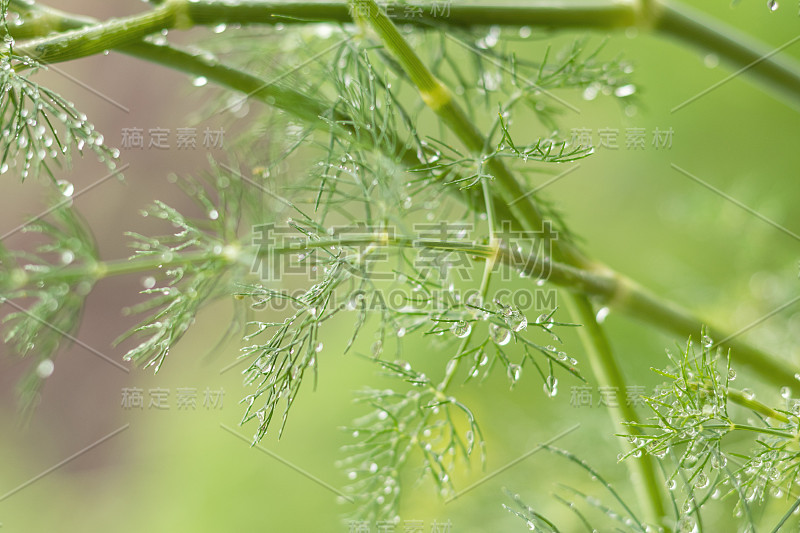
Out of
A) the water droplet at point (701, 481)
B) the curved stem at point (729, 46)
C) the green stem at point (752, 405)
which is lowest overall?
the water droplet at point (701, 481)

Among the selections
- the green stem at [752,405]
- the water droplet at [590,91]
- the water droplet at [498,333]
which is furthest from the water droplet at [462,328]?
the water droplet at [590,91]

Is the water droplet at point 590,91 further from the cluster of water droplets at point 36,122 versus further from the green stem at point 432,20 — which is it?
the cluster of water droplets at point 36,122

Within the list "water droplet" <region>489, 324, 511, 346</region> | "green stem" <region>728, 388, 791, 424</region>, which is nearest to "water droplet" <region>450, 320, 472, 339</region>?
"water droplet" <region>489, 324, 511, 346</region>

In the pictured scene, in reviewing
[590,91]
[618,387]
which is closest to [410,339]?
[590,91]

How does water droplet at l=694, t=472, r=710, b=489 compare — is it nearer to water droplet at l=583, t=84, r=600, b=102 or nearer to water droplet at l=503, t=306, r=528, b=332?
water droplet at l=503, t=306, r=528, b=332

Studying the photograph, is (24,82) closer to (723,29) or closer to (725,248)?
(723,29)

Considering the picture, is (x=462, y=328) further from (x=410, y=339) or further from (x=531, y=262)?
(x=410, y=339)
